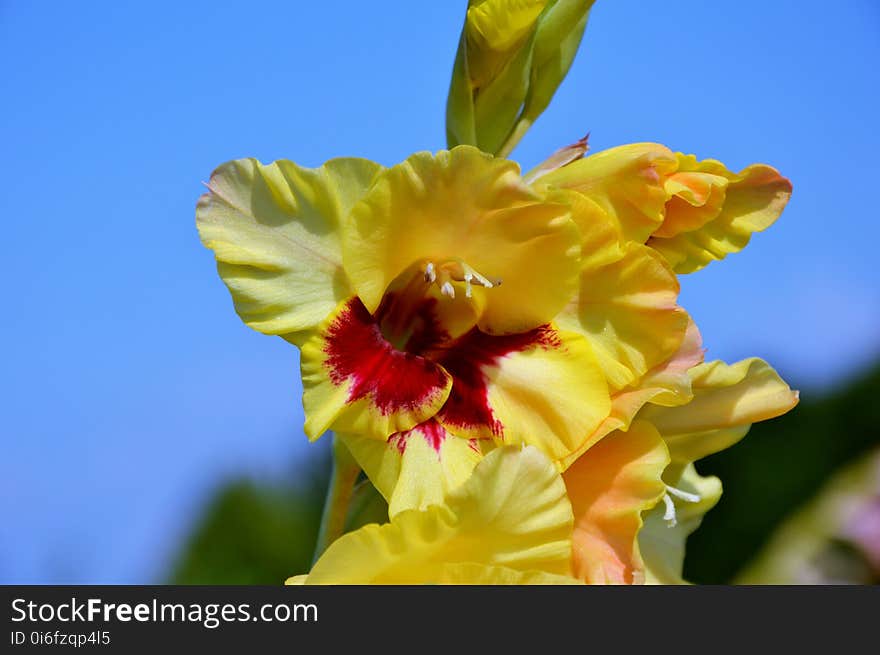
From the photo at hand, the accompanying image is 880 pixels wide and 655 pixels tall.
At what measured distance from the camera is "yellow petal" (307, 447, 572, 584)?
1.02 m

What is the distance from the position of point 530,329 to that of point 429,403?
6.3 inches

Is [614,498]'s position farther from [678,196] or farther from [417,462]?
[678,196]

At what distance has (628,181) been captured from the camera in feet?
3.82

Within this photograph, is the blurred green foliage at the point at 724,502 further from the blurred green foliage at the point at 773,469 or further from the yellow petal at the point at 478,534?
the yellow petal at the point at 478,534

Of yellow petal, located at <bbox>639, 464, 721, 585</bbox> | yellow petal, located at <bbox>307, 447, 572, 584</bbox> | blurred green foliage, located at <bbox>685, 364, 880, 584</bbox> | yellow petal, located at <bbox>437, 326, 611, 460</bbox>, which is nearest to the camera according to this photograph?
yellow petal, located at <bbox>307, 447, 572, 584</bbox>

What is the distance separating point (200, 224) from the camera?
106 centimetres

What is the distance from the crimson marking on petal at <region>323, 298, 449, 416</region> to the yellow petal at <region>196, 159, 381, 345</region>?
0.10 feet

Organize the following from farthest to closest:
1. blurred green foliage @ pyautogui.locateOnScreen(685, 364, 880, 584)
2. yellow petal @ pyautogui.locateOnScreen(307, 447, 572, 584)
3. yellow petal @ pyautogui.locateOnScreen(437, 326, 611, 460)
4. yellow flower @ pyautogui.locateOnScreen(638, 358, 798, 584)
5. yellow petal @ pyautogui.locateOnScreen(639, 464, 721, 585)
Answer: blurred green foliage @ pyautogui.locateOnScreen(685, 364, 880, 584) → yellow petal @ pyautogui.locateOnScreen(639, 464, 721, 585) → yellow flower @ pyautogui.locateOnScreen(638, 358, 798, 584) → yellow petal @ pyautogui.locateOnScreen(437, 326, 611, 460) → yellow petal @ pyautogui.locateOnScreen(307, 447, 572, 584)

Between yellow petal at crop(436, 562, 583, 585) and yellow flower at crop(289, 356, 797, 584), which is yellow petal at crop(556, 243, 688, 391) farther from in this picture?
yellow petal at crop(436, 562, 583, 585)

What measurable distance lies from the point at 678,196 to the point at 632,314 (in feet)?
0.49

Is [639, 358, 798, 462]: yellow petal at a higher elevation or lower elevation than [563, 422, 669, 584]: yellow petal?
higher

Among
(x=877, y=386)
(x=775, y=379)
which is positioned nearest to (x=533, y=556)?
(x=775, y=379)

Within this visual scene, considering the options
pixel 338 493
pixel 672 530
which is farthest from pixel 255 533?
pixel 338 493

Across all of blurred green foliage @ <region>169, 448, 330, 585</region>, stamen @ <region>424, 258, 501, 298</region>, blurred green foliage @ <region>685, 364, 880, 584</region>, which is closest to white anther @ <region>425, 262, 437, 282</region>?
stamen @ <region>424, 258, 501, 298</region>
